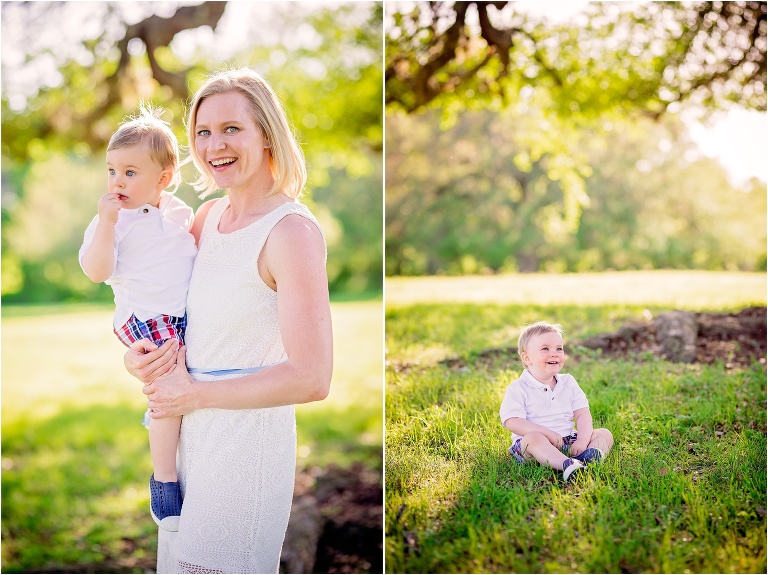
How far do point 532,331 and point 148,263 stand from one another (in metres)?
1.25

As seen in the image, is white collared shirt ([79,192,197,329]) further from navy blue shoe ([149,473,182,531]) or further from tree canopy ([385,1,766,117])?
tree canopy ([385,1,766,117])

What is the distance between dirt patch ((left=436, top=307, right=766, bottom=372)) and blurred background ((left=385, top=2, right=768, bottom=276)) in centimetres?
20

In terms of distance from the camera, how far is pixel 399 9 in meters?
2.82

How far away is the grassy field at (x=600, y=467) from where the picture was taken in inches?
91.2

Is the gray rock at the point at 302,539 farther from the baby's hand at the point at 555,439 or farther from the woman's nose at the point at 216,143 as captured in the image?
the woman's nose at the point at 216,143

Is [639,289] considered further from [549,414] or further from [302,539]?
[302,539]

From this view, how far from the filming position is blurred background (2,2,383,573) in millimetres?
3867

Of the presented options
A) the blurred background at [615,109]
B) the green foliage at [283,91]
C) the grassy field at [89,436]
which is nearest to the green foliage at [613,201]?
the blurred background at [615,109]

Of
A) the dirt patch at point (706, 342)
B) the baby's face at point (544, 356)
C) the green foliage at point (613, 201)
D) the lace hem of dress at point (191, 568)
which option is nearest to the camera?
the lace hem of dress at point (191, 568)

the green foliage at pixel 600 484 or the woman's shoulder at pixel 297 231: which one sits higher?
the woman's shoulder at pixel 297 231

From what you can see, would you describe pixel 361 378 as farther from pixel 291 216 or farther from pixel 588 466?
pixel 291 216

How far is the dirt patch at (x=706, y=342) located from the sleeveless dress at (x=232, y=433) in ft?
2.96

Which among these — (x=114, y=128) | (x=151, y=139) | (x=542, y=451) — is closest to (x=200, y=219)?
(x=151, y=139)

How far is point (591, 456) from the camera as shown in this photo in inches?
92.6
